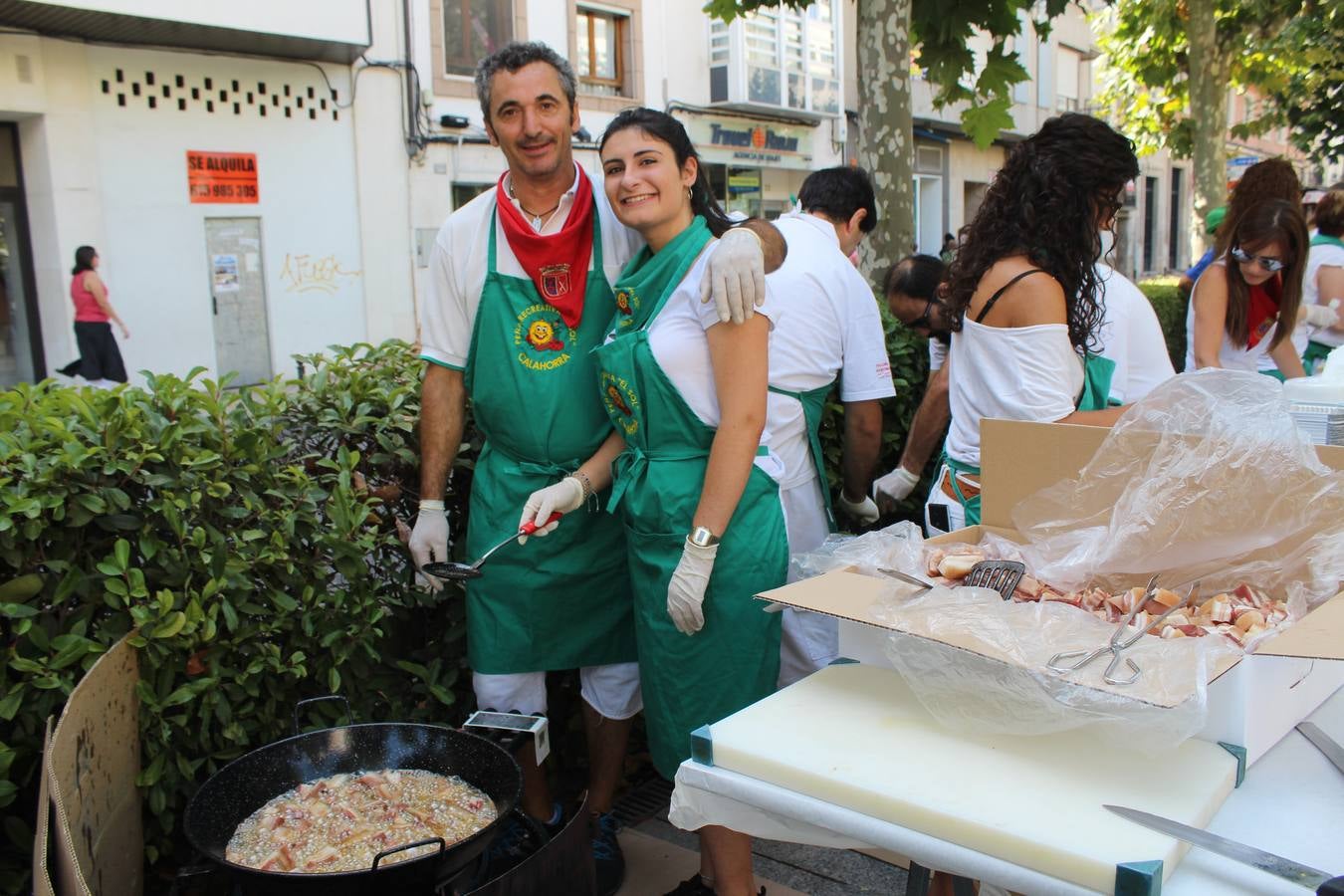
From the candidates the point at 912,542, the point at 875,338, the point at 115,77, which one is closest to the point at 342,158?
the point at 115,77

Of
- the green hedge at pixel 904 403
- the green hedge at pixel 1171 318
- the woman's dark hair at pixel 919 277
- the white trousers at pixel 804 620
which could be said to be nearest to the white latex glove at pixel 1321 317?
the green hedge at pixel 904 403

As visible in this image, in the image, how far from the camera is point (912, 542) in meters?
2.02

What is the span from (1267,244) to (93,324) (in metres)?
10.8

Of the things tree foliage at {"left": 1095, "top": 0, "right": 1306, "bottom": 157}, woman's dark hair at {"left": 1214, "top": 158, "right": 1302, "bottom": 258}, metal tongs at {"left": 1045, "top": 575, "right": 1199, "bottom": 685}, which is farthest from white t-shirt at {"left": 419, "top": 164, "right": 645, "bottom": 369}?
tree foliage at {"left": 1095, "top": 0, "right": 1306, "bottom": 157}

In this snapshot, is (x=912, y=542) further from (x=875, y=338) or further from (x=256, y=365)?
(x=256, y=365)

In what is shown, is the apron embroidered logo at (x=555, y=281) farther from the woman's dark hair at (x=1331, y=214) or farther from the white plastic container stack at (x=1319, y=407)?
the woman's dark hair at (x=1331, y=214)

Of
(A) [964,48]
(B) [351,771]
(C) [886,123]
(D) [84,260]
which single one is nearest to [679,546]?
(B) [351,771]

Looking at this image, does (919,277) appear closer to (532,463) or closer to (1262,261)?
(1262,261)

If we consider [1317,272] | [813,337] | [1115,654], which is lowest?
[1115,654]

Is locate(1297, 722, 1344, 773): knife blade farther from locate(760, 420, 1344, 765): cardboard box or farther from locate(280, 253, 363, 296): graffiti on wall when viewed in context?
locate(280, 253, 363, 296): graffiti on wall

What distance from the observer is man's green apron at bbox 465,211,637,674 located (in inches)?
103

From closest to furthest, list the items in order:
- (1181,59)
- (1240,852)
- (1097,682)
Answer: (1240,852) < (1097,682) < (1181,59)

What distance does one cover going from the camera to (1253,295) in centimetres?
409

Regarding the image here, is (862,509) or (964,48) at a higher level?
(964,48)
